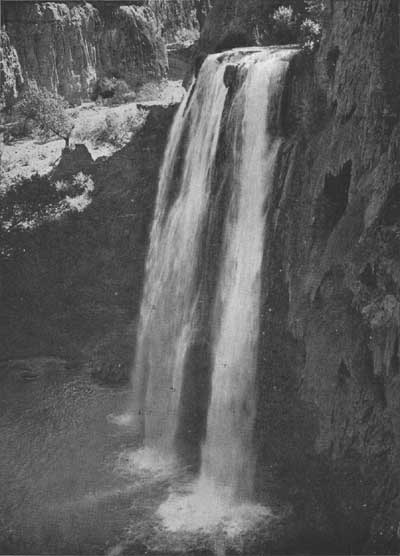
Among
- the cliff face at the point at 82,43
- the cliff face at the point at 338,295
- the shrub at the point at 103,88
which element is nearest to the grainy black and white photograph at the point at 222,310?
the cliff face at the point at 338,295

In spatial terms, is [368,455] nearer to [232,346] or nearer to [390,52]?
[232,346]

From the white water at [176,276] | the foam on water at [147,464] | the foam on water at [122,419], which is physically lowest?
the foam on water at [147,464]

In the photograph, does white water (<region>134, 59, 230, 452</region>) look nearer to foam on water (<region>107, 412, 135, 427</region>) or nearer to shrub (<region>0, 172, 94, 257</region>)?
foam on water (<region>107, 412, 135, 427</region>)

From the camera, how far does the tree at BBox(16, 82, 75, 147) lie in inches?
1379

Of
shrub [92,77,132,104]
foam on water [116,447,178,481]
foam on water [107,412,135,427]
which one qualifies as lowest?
foam on water [116,447,178,481]

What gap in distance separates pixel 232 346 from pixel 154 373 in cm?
534

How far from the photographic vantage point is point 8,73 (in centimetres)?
3812

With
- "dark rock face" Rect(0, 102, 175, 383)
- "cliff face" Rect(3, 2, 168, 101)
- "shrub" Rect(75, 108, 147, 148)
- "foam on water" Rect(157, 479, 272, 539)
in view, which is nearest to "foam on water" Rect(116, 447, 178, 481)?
"foam on water" Rect(157, 479, 272, 539)

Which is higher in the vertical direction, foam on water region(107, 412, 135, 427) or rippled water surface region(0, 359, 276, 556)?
foam on water region(107, 412, 135, 427)

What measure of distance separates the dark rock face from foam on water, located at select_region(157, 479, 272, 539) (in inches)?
451

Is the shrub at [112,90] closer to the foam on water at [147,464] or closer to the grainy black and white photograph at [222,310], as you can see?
the grainy black and white photograph at [222,310]

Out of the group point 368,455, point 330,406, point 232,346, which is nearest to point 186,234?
point 232,346

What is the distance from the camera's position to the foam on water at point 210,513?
17922 millimetres

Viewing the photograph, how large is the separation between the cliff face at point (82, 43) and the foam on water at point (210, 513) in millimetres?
28701
